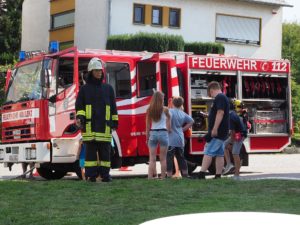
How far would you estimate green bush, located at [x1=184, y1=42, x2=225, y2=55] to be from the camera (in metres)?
36.8

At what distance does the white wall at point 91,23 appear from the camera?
36.4 metres

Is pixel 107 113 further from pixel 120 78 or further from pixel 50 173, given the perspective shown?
pixel 50 173

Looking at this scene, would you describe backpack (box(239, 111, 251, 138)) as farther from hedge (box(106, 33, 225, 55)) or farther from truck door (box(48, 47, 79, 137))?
hedge (box(106, 33, 225, 55))

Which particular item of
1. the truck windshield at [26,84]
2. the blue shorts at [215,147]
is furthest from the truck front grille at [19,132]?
the blue shorts at [215,147]

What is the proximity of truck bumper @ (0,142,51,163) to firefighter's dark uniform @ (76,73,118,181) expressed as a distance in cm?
244

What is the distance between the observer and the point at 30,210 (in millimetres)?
7965

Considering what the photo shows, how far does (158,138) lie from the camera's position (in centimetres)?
1262

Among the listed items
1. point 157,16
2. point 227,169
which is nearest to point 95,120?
point 227,169

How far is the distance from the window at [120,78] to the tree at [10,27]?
29199mm

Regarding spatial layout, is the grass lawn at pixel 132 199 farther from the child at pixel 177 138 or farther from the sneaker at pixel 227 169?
the sneaker at pixel 227 169

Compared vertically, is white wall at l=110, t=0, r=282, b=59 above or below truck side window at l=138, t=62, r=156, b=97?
above

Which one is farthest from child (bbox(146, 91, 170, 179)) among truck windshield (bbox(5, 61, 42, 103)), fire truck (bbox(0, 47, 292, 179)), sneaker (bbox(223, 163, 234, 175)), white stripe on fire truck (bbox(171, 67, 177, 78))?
sneaker (bbox(223, 163, 234, 175))

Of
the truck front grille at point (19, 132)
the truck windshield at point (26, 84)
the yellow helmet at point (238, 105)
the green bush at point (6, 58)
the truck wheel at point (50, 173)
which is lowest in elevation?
the truck wheel at point (50, 173)

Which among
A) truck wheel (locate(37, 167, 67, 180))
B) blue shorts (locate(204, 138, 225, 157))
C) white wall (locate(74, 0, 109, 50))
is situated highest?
white wall (locate(74, 0, 109, 50))
